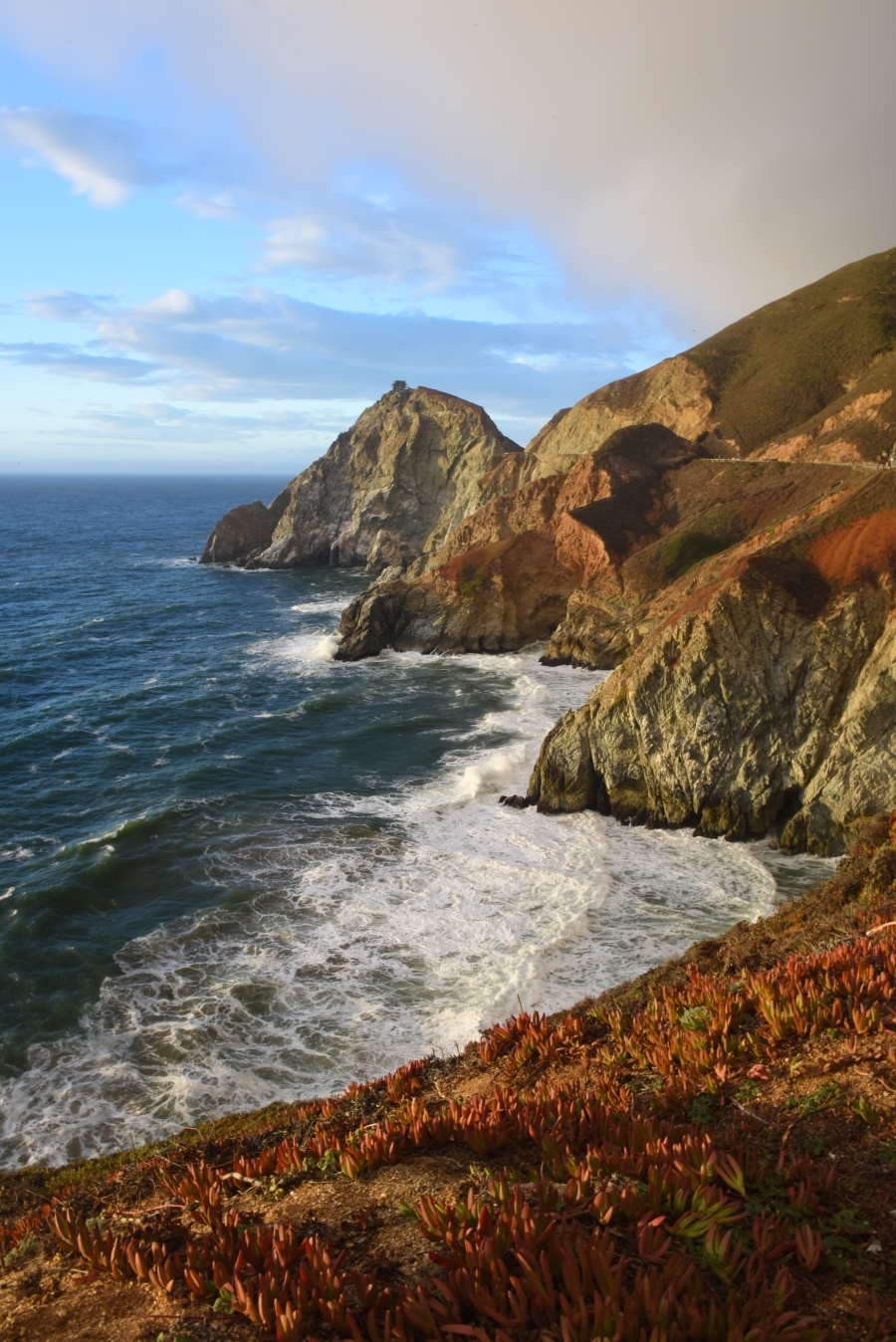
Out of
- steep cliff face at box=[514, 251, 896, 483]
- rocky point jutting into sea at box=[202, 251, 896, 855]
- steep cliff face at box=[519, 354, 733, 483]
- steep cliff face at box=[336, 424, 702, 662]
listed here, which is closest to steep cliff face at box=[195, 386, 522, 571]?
rocky point jutting into sea at box=[202, 251, 896, 855]

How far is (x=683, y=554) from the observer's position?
48.5 metres

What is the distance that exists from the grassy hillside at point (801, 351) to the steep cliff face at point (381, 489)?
24.6m

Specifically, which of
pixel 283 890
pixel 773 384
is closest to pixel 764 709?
pixel 283 890

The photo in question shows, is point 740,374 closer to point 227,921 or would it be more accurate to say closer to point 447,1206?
point 227,921

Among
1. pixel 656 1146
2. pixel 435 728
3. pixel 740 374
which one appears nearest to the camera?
pixel 656 1146

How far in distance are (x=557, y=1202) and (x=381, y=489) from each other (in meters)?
88.0

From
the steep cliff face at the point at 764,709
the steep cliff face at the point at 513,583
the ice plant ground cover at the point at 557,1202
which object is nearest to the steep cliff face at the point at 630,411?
the steep cliff face at the point at 513,583

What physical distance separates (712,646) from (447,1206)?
23.4m

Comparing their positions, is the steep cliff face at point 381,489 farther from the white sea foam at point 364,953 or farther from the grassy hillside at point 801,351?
the white sea foam at point 364,953

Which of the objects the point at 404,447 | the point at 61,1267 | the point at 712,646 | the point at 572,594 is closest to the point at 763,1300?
the point at 61,1267

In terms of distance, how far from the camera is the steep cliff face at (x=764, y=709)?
24.1 meters

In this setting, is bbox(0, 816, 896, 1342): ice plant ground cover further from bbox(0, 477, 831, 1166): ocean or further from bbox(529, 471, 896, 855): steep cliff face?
bbox(529, 471, 896, 855): steep cliff face

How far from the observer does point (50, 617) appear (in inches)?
2475

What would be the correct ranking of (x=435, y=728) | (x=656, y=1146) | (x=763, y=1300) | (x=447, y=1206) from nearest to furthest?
(x=763, y=1300) < (x=447, y=1206) < (x=656, y=1146) < (x=435, y=728)
